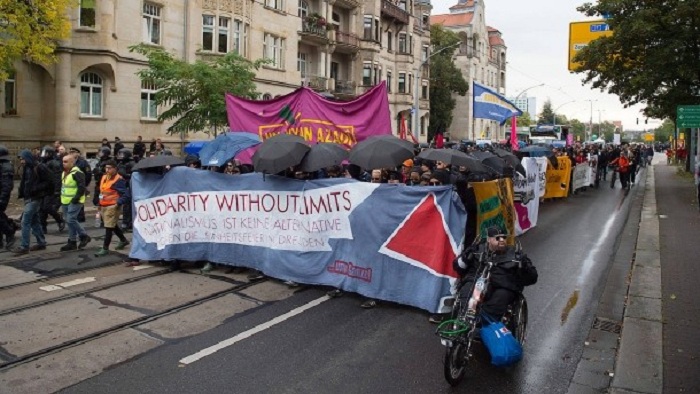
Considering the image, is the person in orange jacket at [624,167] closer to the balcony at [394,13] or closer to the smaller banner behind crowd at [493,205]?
the smaller banner behind crowd at [493,205]

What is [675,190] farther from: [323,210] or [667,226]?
[323,210]

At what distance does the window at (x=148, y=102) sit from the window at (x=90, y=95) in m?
1.96

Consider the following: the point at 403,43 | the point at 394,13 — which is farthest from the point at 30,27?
the point at 403,43

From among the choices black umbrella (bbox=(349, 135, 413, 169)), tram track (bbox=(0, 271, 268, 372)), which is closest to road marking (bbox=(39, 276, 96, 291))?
tram track (bbox=(0, 271, 268, 372))

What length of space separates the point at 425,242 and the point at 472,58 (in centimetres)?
7224

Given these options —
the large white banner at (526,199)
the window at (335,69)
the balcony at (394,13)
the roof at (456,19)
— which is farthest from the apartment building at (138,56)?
the roof at (456,19)

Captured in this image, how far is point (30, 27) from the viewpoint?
714 inches

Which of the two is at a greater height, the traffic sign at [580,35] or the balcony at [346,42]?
the balcony at [346,42]

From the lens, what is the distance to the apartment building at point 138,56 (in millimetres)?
23422

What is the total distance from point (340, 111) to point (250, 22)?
22.8m

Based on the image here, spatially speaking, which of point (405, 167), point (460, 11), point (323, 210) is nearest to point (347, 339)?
point (323, 210)

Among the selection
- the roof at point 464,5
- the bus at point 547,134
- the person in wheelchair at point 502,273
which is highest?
the roof at point 464,5

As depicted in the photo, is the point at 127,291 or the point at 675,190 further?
the point at 675,190

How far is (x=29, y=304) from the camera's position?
732 cm
